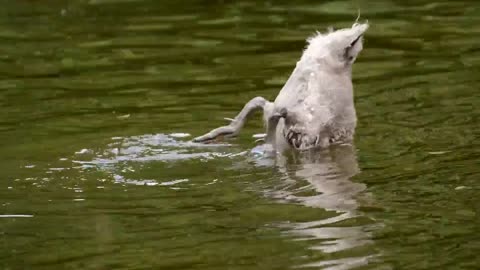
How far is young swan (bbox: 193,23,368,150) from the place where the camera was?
28.7 feet

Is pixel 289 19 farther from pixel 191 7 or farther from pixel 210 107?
pixel 210 107

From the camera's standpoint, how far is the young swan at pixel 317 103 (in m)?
8.74

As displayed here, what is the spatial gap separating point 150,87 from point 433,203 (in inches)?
181

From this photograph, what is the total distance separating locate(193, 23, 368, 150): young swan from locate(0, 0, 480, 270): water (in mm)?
168

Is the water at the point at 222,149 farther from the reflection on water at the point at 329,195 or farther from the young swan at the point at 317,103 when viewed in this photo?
the young swan at the point at 317,103

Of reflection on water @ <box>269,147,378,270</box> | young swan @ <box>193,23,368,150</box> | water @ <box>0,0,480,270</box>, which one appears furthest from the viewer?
young swan @ <box>193,23,368,150</box>

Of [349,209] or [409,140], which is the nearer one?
[349,209]

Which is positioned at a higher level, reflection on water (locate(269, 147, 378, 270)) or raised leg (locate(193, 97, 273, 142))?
raised leg (locate(193, 97, 273, 142))

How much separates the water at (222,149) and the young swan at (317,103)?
0.55 feet

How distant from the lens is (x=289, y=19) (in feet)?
47.9

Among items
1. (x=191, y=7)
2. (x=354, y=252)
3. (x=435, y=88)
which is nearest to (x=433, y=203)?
(x=354, y=252)

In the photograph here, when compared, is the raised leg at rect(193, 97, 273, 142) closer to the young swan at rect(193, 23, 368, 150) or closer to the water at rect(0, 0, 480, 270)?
the young swan at rect(193, 23, 368, 150)

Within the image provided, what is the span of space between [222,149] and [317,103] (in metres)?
0.91

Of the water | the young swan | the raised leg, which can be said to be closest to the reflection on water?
the water
